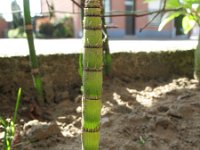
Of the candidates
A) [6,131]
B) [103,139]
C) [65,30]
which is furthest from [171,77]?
[65,30]

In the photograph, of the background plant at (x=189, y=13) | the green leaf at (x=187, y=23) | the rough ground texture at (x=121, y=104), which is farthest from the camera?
the green leaf at (x=187, y=23)

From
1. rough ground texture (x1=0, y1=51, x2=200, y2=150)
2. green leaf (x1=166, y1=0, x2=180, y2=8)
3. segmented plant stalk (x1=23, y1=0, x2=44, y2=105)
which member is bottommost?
rough ground texture (x1=0, y1=51, x2=200, y2=150)

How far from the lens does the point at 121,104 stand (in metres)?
2.49

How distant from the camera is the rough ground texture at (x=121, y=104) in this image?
1.95m

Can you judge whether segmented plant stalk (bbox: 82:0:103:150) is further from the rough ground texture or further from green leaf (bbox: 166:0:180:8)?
green leaf (bbox: 166:0:180:8)

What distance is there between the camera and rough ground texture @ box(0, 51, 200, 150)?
76.7 inches

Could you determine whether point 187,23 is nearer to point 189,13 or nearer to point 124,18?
point 189,13

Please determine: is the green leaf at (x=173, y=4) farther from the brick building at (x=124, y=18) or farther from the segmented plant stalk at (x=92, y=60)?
the segmented plant stalk at (x=92, y=60)

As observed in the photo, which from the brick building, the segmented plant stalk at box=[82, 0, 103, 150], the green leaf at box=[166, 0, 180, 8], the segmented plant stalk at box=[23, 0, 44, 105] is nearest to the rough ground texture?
the segmented plant stalk at box=[23, 0, 44, 105]

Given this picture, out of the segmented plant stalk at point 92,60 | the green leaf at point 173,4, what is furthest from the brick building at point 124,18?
the segmented plant stalk at point 92,60

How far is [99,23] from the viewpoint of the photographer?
1187mm

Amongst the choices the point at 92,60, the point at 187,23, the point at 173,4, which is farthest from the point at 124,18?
the point at 92,60

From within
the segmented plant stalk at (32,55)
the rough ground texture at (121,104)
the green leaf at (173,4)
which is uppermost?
the green leaf at (173,4)

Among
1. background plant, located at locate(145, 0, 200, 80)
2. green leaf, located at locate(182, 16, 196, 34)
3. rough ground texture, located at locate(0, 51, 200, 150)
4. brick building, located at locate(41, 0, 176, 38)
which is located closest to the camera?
rough ground texture, located at locate(0, 51, 200, 150)
